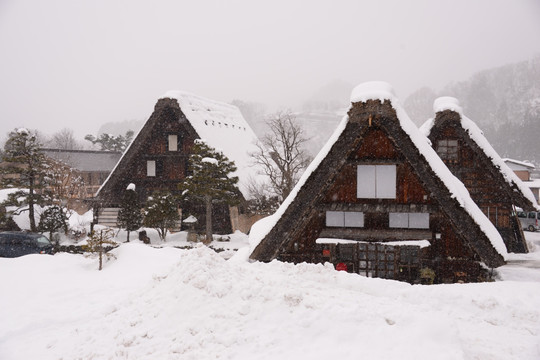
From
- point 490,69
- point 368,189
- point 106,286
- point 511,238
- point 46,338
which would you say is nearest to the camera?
point 46,338

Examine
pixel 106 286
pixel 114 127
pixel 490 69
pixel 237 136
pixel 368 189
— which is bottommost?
pixel 106 286

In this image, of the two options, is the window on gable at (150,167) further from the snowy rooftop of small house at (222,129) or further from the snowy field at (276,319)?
the snowy field at (276,319)

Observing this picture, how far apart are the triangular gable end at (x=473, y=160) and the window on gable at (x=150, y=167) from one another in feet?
59.9

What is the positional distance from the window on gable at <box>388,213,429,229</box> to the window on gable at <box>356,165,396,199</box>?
0.60 meters

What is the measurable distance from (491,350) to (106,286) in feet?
32.2

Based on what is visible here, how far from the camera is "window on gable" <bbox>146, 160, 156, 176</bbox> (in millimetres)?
25905

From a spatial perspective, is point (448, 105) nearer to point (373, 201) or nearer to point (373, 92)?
point (373, 92)

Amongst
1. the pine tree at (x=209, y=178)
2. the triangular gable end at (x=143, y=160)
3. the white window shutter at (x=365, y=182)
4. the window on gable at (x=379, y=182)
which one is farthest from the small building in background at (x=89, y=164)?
the window on gable at (x=379, y=182)

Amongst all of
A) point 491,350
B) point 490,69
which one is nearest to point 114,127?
point 490,69

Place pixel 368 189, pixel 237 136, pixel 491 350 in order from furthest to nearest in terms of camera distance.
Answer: pixel 237 136 → pixel 368 189 → pixel 491 350

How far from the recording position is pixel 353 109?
8.53 m

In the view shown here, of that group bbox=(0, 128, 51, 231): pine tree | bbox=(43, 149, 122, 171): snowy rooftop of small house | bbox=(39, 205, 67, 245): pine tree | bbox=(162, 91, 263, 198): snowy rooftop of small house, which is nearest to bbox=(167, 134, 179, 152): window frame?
bbox=(162, 91, 263, 198): snowy rooftop of small house

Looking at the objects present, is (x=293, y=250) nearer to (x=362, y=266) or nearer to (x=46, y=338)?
(x=362, y=266)

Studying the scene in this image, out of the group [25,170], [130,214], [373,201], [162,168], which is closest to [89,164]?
[162,168]
